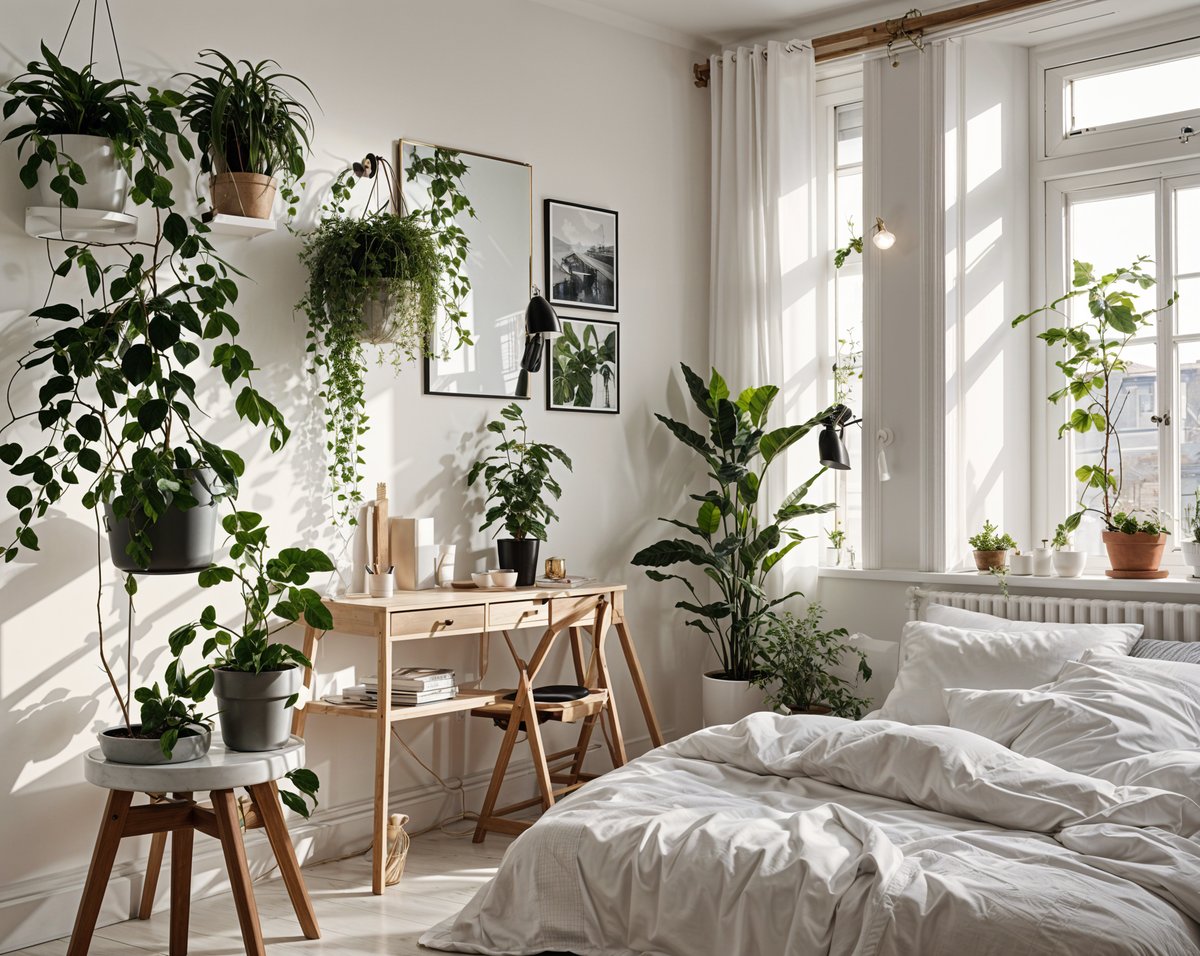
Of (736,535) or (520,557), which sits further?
(736,535)

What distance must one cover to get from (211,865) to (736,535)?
7.66 feet

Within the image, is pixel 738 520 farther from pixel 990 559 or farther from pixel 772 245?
pixel 772 245

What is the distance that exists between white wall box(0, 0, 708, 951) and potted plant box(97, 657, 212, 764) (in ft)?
1.49

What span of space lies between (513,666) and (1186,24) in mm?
3528

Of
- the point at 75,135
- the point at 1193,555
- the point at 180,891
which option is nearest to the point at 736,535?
the point at 1193,555

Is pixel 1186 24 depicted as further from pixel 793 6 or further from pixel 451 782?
pixel 451 782

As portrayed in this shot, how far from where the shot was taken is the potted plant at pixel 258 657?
3.06 metres

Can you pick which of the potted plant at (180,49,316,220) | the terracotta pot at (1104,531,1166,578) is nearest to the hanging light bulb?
the terracotta pot at (1104,531,1166,578)

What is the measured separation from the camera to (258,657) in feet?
10.1

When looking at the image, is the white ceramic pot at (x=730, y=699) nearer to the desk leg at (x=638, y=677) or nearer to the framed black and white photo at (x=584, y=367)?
the desk leg at (x=638, y=677)

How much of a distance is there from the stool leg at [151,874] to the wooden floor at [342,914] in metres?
0.04

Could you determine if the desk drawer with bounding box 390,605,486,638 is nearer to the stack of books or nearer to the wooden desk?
the wooden desk

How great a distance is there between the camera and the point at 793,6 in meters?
4.93

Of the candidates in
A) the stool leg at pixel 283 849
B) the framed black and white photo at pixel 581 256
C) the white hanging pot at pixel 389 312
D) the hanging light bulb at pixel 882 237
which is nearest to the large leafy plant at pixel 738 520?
the framed black and white photo at pixel 581 256
